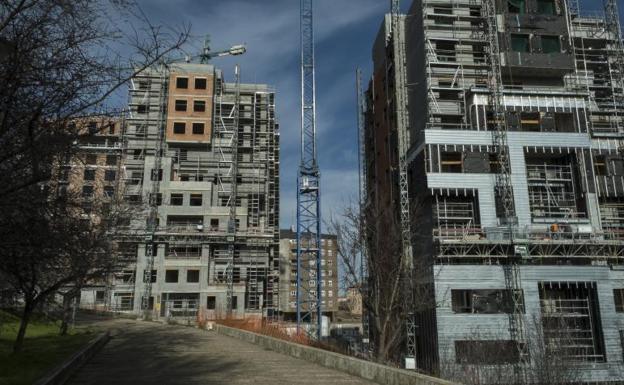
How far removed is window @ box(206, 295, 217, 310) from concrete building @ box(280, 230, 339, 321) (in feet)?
95.3

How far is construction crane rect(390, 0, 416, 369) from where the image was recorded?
1482 inches

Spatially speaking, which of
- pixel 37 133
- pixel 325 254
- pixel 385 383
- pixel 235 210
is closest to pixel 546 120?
pixel 235 210

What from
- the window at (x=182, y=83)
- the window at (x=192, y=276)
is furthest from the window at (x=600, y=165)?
the window at (x=182, y=83)

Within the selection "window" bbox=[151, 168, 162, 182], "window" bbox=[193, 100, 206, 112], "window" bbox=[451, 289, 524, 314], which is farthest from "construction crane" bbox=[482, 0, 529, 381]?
"window" bbox=[151, 168, 162, 182]

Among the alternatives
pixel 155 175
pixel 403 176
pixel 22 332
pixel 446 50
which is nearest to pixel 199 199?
pixel 155 175

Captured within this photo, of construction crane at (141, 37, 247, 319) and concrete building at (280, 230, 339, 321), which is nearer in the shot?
construction crane at (141, 37, 247, 319)

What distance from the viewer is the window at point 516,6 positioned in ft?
163

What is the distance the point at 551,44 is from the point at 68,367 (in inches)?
1904

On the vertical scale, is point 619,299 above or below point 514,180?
below

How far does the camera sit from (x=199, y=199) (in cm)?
6744

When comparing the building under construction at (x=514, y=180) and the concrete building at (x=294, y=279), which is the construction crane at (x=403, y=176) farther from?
the concrete building at (x=294, y=279)

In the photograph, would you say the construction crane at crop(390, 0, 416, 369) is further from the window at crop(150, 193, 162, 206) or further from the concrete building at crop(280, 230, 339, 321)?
the concrete building at crop(280, 230, 339, 321)

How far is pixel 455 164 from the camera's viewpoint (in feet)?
145

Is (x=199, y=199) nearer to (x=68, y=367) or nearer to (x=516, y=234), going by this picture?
(x=516, y=234)
